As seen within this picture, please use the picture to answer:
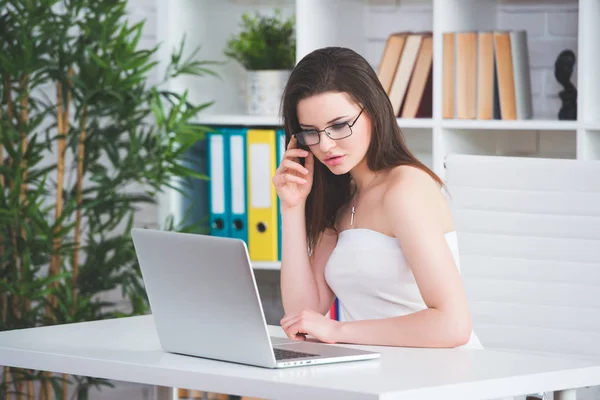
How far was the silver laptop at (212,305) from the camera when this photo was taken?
143cm

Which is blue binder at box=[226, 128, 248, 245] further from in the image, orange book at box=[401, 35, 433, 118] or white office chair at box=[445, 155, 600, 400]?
white office chair at box=[445, 155, 600, 400]

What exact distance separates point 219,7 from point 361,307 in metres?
1.64

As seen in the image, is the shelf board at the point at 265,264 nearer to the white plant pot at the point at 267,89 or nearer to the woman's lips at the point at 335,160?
the white plant pot at the point at 267,89

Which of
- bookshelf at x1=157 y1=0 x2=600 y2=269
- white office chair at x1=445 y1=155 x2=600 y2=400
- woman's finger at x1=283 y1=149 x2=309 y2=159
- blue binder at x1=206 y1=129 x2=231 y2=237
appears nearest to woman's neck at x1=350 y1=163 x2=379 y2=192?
woman's finger at x1=283 y1=149 x2=309 y2=159

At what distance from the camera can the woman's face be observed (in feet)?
6.02

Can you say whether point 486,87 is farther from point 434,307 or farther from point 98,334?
point 98,334

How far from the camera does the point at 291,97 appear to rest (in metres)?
1.92

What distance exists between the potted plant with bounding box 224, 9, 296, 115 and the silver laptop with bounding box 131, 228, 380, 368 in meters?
1.56

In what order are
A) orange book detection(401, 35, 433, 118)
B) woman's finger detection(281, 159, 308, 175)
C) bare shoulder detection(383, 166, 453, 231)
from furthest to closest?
orange book detection(401, 35, 433, 118), woman's finger detection(281, 159, 308, 175), bare shoulder detection(383, 166, 453, 231)

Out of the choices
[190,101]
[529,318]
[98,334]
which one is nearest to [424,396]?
[98,334]

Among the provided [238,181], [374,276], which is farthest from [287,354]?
[238,181]

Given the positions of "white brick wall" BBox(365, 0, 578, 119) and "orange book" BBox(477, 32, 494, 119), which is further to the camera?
"white brick wall" BBox(365, 0, 578, 119)

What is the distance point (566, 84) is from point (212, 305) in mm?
1670

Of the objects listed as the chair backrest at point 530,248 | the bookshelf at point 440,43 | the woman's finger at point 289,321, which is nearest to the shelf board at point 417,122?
the bookshelf at point 440,43
